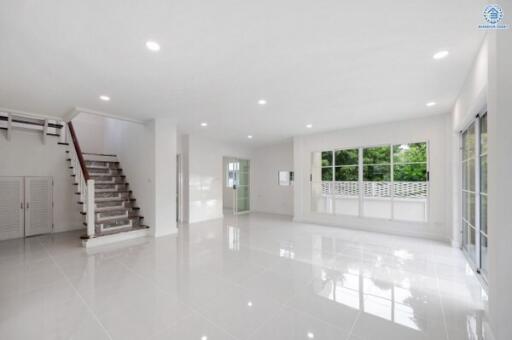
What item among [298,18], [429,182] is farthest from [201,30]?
[429,182]

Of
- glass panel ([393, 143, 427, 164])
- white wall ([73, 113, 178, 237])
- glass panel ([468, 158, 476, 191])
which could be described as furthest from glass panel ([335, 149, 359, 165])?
white wall ([73, 113, 178, 237])

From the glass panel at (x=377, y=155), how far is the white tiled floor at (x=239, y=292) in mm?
2242

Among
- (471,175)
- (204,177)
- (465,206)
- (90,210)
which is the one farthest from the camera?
(204,177)

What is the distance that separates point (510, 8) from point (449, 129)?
399 centimetres

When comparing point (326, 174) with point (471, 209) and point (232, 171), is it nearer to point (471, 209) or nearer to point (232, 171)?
point (471, 209)

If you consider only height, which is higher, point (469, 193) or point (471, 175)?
point (471, 175)

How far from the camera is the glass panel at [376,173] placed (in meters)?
5.73

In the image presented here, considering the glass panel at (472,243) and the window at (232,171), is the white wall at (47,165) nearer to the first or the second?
the window at (232,171)

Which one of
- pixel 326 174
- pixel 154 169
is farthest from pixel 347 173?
pixel 154 169

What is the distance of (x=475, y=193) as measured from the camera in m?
3.33

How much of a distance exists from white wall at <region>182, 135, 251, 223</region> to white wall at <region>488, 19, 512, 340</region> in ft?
21.3

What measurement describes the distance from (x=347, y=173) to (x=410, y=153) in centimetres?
162

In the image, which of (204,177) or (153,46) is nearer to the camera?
(153,46)

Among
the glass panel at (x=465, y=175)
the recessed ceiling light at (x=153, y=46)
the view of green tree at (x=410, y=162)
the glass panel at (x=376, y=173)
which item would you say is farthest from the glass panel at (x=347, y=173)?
the recessed ceiling light at (x=153, y=46)
